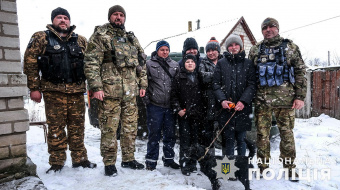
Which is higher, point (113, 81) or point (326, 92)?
point (113, 81)

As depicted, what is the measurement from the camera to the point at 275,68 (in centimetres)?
292

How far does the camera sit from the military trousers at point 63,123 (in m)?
2.78

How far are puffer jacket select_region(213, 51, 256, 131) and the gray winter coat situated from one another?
701 millimetres

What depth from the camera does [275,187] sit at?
270 cm

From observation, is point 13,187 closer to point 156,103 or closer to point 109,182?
point 109,182

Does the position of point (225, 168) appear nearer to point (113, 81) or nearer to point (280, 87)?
point (280, 87)

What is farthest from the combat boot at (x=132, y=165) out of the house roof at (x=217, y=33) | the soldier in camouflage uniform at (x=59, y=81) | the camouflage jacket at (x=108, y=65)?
the house roof at (x=217, y=33)

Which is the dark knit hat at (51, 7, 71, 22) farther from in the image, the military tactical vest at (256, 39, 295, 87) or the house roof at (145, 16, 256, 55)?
the house roof at (145, 16, 256, 55)

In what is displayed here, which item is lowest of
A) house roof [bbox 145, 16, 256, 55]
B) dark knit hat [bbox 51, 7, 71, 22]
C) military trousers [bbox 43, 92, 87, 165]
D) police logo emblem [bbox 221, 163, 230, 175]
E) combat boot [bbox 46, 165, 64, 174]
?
combat boot [bbox 46, 165, 64, 174]

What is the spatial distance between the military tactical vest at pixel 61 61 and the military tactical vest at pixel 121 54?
40 cm

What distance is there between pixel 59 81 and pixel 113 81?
697 mm

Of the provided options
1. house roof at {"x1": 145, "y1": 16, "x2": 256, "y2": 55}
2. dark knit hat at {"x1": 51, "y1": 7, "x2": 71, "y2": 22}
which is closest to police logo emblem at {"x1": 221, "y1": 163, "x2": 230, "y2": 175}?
dark knit hat at {"x1": 51, "y1": 7, "x2": 71, "y2": 22}

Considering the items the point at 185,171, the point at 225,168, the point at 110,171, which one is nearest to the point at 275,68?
the point at 225,168

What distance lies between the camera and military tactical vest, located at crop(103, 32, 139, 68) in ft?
9.21
